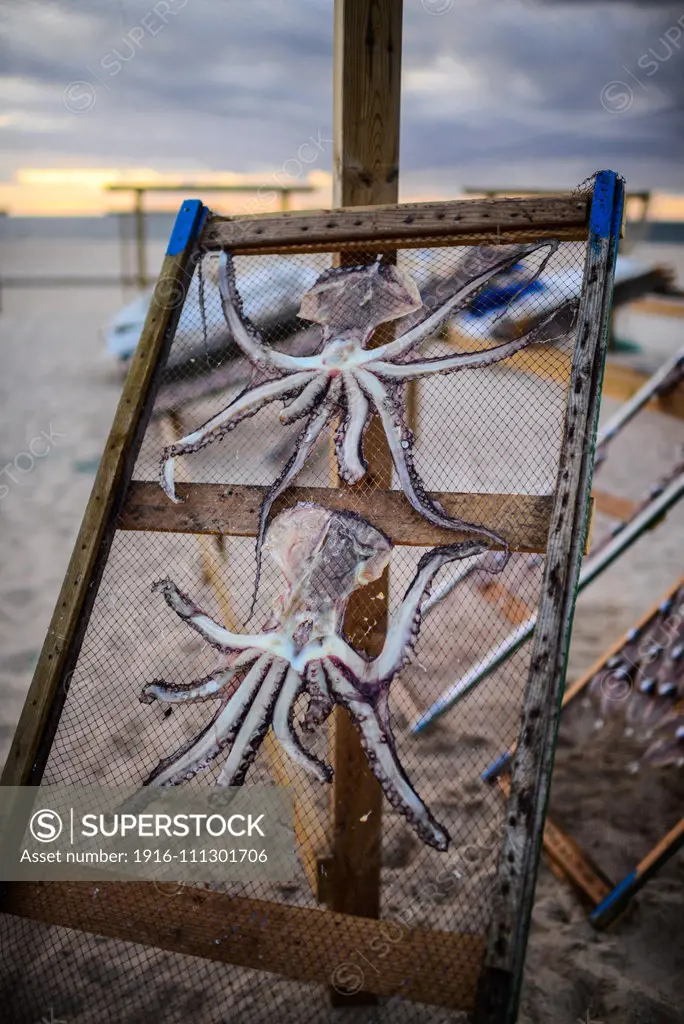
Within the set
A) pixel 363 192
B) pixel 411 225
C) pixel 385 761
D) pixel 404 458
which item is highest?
pixel 363 192

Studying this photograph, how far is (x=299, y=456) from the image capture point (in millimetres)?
2207

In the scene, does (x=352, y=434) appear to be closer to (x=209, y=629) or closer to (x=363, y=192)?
(x=209, y=629)

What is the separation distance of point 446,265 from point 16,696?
3.05 metres

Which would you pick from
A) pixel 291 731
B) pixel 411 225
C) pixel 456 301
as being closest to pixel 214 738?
pixel 291 731

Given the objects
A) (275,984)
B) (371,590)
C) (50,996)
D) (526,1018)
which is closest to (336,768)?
(371,590)

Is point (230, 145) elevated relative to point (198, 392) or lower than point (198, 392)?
elevated

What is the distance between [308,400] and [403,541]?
544 millimetres

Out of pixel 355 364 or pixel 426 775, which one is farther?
pixel 426 775

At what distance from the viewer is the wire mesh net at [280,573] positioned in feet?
7.09

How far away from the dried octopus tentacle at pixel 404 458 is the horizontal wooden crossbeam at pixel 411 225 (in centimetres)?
42

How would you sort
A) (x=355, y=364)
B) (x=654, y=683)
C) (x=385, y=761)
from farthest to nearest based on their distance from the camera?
(x=654, y=683) < (x=355, y=364) < (x=385, y=761)

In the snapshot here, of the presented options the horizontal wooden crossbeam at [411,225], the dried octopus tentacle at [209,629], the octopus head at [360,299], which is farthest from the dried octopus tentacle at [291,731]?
the horizontal wooden crossbeam at [411,225]

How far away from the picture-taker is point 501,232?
211cm

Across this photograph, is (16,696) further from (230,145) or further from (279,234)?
(230,145)
